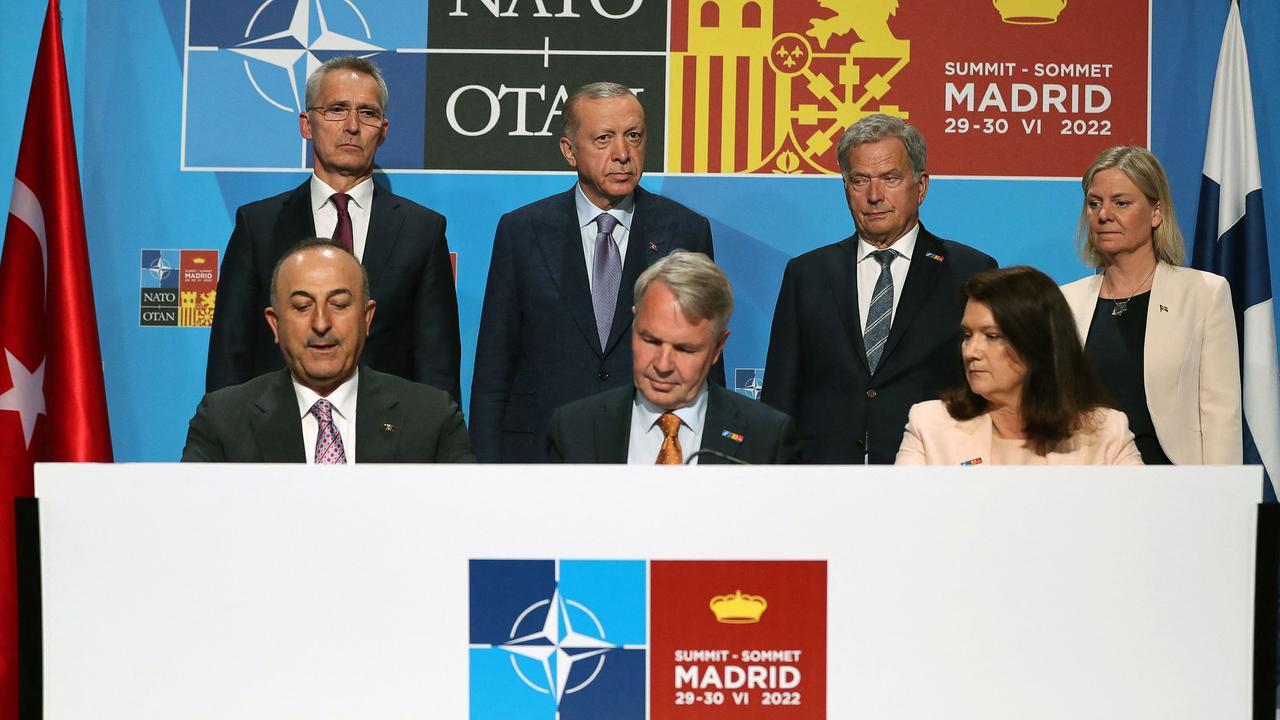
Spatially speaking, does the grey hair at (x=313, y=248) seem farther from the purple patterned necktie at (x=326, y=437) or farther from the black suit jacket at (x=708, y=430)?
the black suit jacket at (x=708, y=430)

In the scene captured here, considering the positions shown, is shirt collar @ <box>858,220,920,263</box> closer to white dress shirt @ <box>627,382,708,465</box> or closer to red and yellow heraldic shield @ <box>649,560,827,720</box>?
white dress shirt @ <box>627,382,708,465</box>

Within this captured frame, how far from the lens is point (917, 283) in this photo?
3711 millimetres

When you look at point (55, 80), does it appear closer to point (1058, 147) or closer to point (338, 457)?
point (338, 457)

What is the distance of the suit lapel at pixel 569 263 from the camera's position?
385 centimetres

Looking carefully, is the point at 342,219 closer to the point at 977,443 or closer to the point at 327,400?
the point at 327,400

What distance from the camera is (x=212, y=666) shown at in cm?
208

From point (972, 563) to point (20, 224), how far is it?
360 centimetres

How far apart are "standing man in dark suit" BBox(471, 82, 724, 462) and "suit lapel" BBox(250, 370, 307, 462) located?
90 centimetres

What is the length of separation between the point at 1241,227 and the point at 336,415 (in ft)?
10.8

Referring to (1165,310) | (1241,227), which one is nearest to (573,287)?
(1165,310)

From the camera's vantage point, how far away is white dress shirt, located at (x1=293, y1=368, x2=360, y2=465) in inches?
118

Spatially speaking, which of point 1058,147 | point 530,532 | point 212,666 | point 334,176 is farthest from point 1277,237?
point 212,666

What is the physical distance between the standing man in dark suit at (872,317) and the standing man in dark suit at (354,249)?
3.30 feet

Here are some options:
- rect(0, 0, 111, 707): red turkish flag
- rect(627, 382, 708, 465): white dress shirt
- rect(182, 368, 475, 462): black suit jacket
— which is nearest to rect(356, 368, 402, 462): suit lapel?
rect(182, 368, 475, 462): black suit jacket
